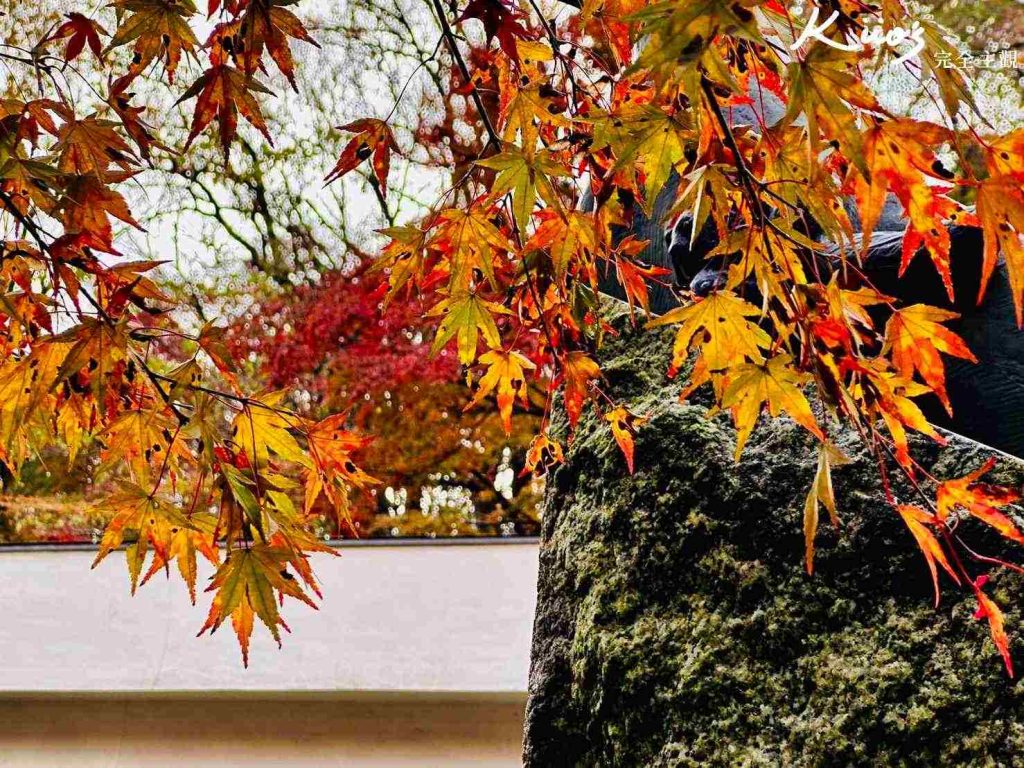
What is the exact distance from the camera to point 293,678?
3316mm

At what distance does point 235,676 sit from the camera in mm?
3412

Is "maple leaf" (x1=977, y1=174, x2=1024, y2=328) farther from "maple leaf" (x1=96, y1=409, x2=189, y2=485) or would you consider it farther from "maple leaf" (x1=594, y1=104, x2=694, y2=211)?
"maple leaf" (x1=96, y1=409, x2=189, y2=485)

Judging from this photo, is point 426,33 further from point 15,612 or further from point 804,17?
point 804,17

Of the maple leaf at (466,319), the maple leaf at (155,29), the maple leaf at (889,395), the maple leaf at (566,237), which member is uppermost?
the maple leaf at (155,29)

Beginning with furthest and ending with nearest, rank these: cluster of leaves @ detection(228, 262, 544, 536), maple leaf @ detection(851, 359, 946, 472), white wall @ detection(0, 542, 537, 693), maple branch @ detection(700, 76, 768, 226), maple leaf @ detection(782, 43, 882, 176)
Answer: cluster of leaves @ detection(228, 262, 544, 536)
white wall @ detection(0, 542, 537, 693)
maple leaf @ detection(851, 359, 946, 472)
maple branch @ detection(700, 76, 768, 226)
maple leaf @ detection(782, 43, 882, 176)

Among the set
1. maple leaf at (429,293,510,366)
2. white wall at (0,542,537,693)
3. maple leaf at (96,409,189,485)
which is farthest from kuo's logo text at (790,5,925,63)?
white wall at (0,542,537,693)

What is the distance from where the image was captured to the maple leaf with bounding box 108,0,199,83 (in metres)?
1.01

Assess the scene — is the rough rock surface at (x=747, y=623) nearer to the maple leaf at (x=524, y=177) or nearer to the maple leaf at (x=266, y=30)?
the maple leaf at (x=524, y=177)

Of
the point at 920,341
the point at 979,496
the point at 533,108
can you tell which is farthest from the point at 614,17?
the point at 979,496

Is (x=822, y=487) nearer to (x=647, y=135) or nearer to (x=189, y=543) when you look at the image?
(x=647, y=135)

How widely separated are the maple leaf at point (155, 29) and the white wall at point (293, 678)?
253 centimetres

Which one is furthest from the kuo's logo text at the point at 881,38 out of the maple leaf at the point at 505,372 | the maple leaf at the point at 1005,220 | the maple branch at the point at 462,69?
the maple leaf at the point at 505,372

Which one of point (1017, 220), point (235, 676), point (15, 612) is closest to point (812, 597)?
point (1017, 220)

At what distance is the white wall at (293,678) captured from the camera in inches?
128
